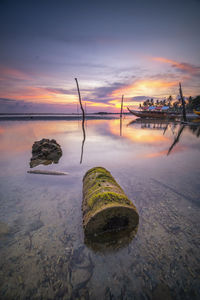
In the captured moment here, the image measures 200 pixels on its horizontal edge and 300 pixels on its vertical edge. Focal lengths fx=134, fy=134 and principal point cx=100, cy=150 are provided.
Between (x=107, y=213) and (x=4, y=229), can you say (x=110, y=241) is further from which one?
(x=4, y=229)

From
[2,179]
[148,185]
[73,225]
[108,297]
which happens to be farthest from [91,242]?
[2,179]

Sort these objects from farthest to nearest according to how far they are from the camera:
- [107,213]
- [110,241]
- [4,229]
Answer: [4,229] → [110,241] → [107,213]

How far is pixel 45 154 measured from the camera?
352 inches

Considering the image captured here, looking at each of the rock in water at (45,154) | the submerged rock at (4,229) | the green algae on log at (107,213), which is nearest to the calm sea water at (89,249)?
the submerged rock at (4,229)

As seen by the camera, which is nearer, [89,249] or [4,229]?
[89,249]

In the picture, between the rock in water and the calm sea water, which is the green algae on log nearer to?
the calm sea water

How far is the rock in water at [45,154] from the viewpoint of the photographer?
8.38m

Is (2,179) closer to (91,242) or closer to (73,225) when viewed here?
(73,225)

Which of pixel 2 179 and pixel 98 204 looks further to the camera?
pixel 2 179

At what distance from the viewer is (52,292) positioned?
2109mm

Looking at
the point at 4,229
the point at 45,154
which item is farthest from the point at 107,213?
the point at 45,154

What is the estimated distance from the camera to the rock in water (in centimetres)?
838

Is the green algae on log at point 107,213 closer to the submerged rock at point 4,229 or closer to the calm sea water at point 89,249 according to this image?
the calm sea water at point 89,249

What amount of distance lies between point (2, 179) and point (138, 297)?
6218mm
